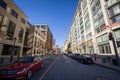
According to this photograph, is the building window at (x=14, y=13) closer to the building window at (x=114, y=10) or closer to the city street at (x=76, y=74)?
the city street at (x=76, y=74)

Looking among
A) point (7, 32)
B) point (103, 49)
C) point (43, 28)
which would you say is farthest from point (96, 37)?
point (43, 28)

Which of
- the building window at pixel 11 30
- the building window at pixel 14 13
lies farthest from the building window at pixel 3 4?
the building window at pixel 11 30

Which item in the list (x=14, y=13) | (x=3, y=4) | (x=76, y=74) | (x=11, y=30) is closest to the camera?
(x=76, y=74)

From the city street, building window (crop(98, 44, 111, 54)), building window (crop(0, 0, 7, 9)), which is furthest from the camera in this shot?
building window (crop(98, 44, 111, 54))

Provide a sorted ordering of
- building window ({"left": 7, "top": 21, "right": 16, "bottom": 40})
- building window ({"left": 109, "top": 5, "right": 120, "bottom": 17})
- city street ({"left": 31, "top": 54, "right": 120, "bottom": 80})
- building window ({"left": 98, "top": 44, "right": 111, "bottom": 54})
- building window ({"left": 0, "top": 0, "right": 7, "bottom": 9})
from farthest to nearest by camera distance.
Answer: building window ({"left": 98, "top": 44, "right": 111, "bottom": 54}) → building window ({"left": 7, "top": 21, "right": 16, "bottom": 40}) → building window ({"left": 109, "top": 5, "right": 120, "bottom": 17}) → building window ({"left": 0, "top": 0, "right": 7, "bottom": 9}) → city street ({"left": 31, "top": 54, "right": 120, "bottom": 80})

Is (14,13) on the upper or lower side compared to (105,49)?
Result: upper

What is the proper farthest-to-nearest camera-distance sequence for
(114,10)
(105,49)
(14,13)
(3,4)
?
(14,13)
(105,49)
(114,10)
(3,4)

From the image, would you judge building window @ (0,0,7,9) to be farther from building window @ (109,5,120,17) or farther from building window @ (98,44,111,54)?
building window @ (98,44,111,54)

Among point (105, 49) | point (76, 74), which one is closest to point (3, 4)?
point (76, 74)

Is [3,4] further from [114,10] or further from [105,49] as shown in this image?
[105,49]

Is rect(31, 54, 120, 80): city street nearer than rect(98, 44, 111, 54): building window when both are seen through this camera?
Yes

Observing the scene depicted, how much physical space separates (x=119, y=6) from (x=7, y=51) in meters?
28.7

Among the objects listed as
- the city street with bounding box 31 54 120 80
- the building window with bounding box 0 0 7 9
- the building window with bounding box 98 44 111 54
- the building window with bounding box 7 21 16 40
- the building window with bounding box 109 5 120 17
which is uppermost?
the building window with bounding box 0 0 7 9

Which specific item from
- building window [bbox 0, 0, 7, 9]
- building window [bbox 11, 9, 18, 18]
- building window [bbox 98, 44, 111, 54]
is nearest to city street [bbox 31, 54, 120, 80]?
building window [bbox 98, 44, 111, 54]
